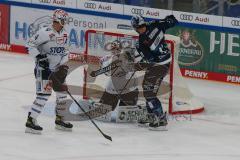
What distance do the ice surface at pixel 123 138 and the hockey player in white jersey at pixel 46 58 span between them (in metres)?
0.32

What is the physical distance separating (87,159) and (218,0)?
5.51 metres

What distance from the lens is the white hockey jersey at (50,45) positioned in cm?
852

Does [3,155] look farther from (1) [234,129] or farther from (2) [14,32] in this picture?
(2) [14,32]

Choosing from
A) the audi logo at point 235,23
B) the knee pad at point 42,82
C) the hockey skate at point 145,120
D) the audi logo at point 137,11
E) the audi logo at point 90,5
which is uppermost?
the audi logo at point 90,5

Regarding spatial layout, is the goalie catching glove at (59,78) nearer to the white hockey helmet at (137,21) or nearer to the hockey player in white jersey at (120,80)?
the hockey player in white jersey at (120,80)

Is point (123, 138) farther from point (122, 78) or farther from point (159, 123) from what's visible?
point (122, 78)

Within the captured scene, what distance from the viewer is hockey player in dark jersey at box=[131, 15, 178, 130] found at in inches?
361

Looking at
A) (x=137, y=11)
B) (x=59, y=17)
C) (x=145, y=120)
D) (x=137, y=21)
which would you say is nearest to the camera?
(x=59, y=17)

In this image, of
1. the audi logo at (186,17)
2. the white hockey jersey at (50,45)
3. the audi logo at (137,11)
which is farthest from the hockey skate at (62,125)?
the audi logo at (137,11)

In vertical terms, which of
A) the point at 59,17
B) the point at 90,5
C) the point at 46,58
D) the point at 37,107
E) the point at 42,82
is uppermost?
the point at 90,5

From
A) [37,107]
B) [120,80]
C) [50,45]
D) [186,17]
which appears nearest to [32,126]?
[37,107]

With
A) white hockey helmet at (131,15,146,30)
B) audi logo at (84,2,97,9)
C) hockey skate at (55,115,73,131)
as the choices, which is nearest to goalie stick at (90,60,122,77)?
white hockey helmet at (131,15,146,30)

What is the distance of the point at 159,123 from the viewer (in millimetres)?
9172

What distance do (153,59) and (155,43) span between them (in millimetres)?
214
